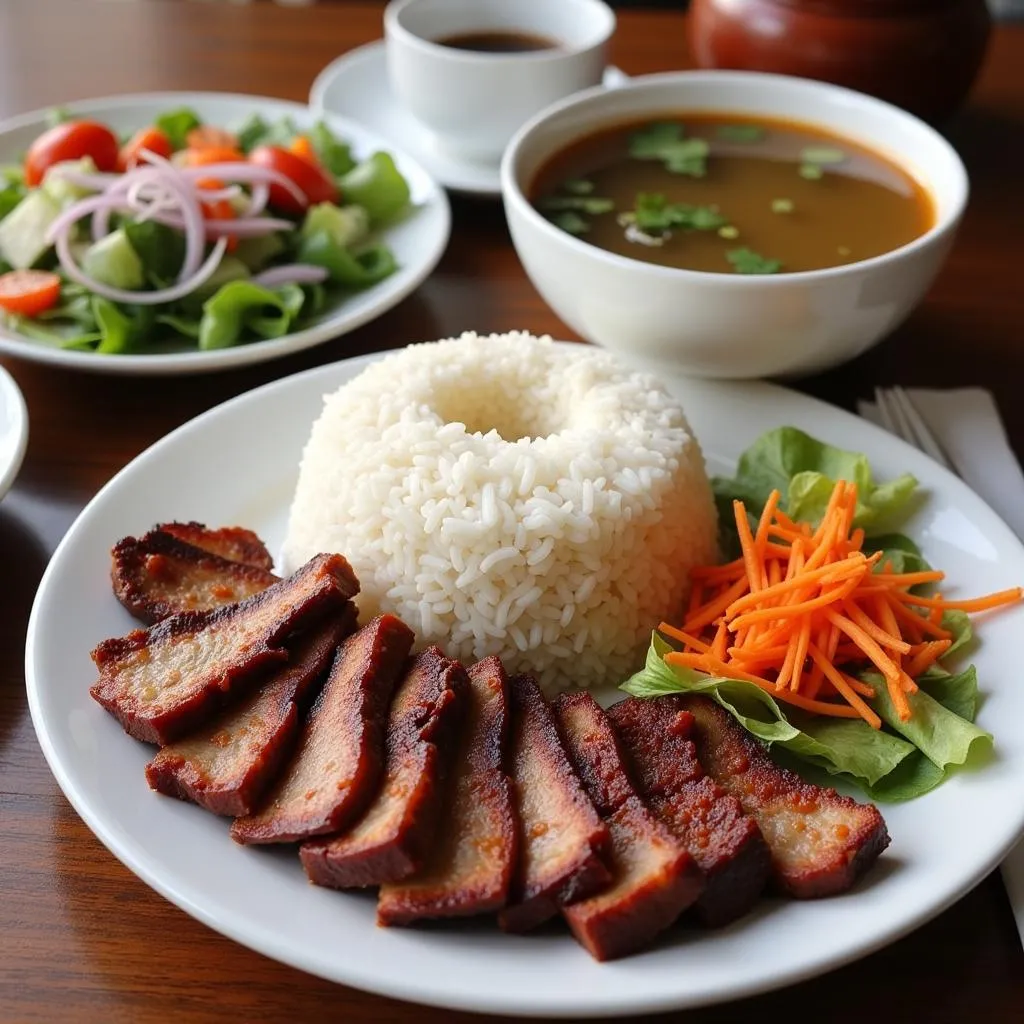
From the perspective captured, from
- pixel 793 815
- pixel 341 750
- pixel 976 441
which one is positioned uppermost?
pixel 341 750

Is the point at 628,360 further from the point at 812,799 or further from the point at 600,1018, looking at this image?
the point at 600,1018

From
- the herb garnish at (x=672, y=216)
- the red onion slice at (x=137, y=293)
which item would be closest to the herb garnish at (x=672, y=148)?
the herb garnish at (x=672, y=216)

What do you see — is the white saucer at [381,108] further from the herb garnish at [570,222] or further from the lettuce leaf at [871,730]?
the lettuce leaf at [871,730]

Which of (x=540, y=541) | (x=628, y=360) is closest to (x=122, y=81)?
(x=628, y=360)

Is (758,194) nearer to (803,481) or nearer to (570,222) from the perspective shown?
(570,222)

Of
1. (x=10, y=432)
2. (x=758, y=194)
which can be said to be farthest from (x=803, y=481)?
(x=10, y=432)

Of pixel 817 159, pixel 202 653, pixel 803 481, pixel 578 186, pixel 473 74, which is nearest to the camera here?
pixel 202 653
